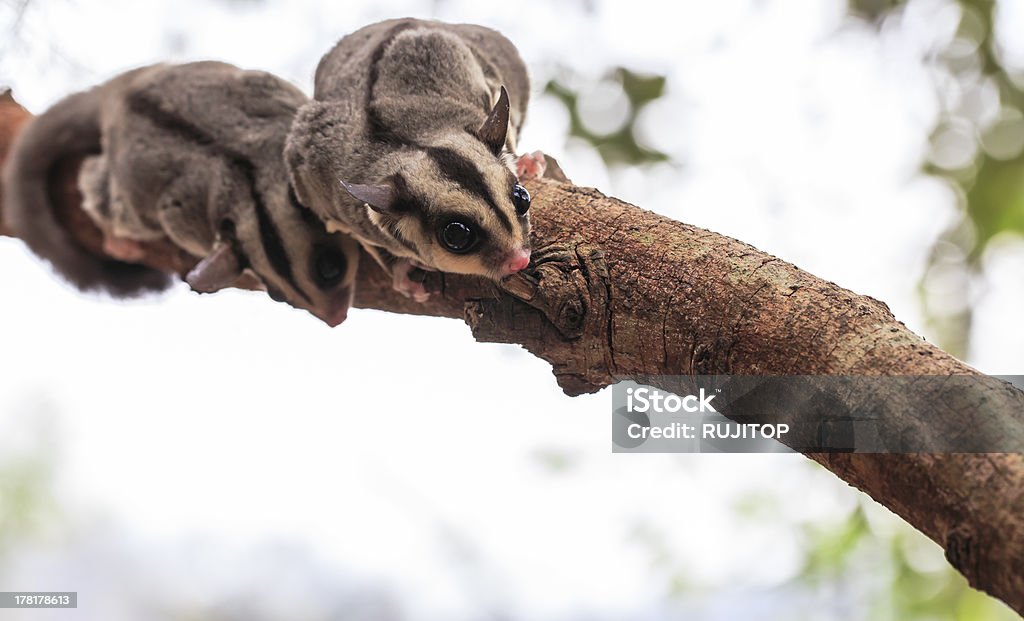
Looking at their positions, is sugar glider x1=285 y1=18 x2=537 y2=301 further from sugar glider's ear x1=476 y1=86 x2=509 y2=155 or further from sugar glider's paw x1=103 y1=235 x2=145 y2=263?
sugar glider's paw x1=103 y1=235 x2=145 y2=263

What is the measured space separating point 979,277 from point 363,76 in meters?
3.21

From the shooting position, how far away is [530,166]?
118 inches

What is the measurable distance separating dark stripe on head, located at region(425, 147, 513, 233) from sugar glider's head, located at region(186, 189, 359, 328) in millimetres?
712

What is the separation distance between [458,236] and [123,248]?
6.41 ft

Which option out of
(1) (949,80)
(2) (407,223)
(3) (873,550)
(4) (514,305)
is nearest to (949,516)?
(4) (514,305)

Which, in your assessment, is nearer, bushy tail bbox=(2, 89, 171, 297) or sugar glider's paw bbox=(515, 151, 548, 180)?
sugar glider's paw bbox=(515, 151, 548, 180)

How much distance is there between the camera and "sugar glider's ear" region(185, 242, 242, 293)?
3.09 meters

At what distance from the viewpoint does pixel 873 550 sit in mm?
4500

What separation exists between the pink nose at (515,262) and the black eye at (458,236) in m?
0.16

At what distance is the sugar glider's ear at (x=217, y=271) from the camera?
3.09 metres

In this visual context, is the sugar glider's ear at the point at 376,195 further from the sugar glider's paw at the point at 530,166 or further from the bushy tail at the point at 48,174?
the bushy tail at the point at 48,174

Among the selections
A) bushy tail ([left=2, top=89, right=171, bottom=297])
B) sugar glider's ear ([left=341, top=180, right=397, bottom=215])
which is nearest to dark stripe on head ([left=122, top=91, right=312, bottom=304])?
bushy tail ([left=2, top=89, right=171, bottom=297])

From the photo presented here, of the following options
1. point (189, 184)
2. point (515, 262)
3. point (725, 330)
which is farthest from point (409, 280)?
point (725, 330)

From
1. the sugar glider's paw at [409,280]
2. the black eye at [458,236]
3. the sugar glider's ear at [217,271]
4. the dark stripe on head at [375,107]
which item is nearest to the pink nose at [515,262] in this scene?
the black eye at [458,236]
